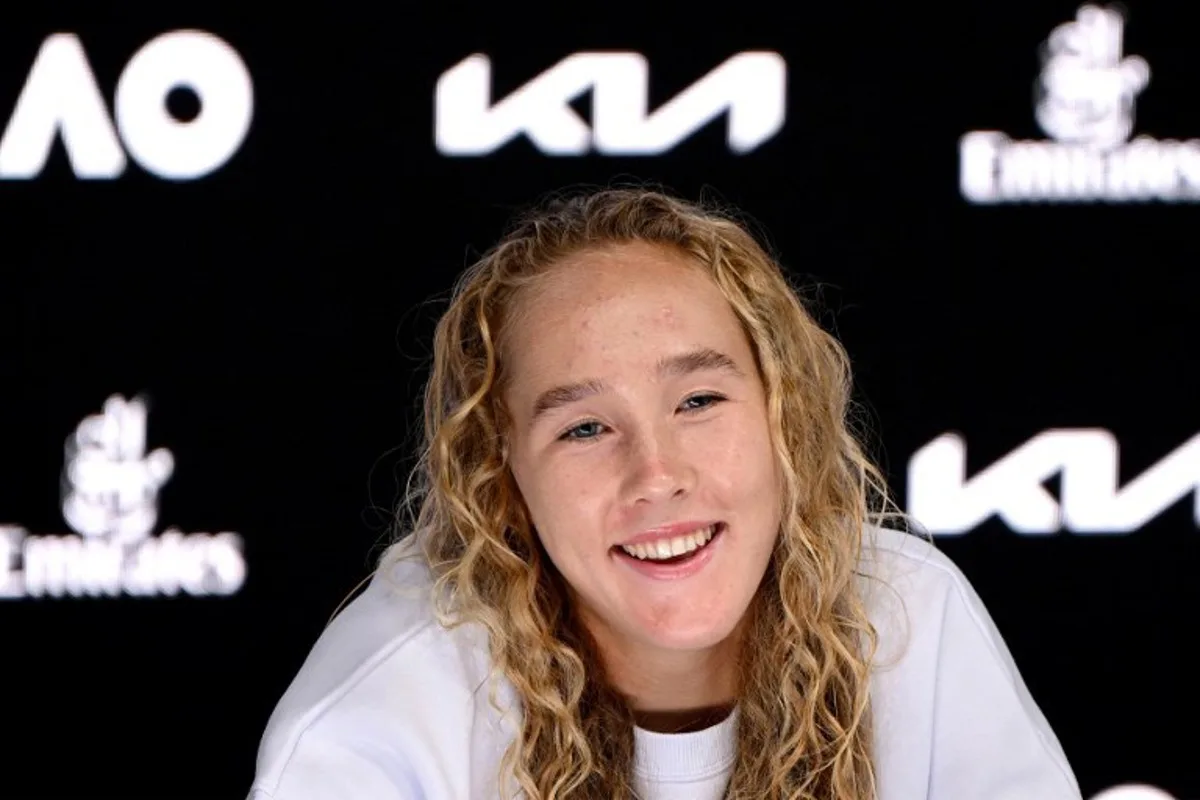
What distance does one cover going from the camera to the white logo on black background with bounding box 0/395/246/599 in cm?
263

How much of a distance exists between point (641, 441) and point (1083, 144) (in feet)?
4.61

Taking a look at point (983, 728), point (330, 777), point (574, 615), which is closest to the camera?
point (330, 777)

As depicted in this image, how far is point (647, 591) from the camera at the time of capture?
1.54 m

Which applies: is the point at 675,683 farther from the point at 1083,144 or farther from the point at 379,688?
the point at 1083,144

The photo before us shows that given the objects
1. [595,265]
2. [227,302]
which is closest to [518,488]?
[595,265]

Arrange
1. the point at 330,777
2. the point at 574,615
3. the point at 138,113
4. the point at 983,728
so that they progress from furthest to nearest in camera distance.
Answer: the point at 138,113
the point at 574,615
the point at 983,728
the point at 330,777

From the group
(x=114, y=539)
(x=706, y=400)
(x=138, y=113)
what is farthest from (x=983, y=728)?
(x=138, y=113)

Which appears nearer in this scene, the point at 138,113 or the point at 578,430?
the point at 578,430

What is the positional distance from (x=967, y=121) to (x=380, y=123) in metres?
0.93

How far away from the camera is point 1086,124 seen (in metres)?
2.65

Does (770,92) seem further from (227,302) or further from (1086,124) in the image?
(227,302)

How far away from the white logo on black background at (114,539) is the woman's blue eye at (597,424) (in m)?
1.22

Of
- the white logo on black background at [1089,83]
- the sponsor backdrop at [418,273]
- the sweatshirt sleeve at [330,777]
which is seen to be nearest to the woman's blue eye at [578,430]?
the sweatshirt sleeve at [330,777]

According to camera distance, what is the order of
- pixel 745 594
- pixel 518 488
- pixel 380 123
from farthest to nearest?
pixel 380 123
pixel 518 488
pixel 745 594
